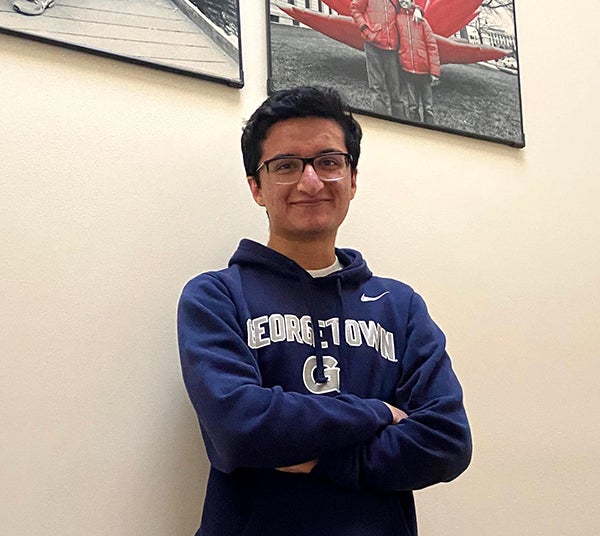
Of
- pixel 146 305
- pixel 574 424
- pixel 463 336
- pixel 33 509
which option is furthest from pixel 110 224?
pixel 574 424

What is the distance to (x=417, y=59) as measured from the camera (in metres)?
1.54

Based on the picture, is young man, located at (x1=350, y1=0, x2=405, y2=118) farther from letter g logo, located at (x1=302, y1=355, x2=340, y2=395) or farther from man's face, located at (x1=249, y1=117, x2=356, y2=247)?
letter g logo, located at (x1=302, y1=355, x2=340, y2=395)

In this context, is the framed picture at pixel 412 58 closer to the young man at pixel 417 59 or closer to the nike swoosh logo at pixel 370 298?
the young man at pixel 417 59

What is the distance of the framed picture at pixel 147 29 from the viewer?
1140mm

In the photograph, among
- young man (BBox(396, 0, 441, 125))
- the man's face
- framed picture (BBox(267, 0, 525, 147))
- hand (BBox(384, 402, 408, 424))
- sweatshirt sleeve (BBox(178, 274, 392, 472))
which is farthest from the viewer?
young man (BBox(396, 0, 441, 125))

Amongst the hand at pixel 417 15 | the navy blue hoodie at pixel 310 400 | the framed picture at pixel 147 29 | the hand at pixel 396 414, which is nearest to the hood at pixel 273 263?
the navy blue hoodie at pixel 310 400

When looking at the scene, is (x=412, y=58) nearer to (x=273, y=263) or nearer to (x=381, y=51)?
(x=381, y=51)

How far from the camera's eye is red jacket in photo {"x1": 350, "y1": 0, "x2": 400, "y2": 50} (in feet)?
4.89

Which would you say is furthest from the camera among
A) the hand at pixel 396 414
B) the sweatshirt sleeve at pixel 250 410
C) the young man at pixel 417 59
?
the young man at pixel 417 59

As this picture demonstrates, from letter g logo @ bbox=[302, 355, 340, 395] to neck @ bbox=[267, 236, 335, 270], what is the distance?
0.18 metres

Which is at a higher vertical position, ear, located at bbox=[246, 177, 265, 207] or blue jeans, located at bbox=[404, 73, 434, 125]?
blue jeans, located at bbox=[404, 73, 434, 125]

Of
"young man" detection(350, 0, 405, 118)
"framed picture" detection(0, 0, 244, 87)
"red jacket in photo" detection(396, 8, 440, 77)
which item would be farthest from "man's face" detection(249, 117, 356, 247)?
"red jacket in photo" detection(396, 8, 440, 77)

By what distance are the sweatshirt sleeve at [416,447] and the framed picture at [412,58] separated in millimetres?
632

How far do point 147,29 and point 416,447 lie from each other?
835mm
